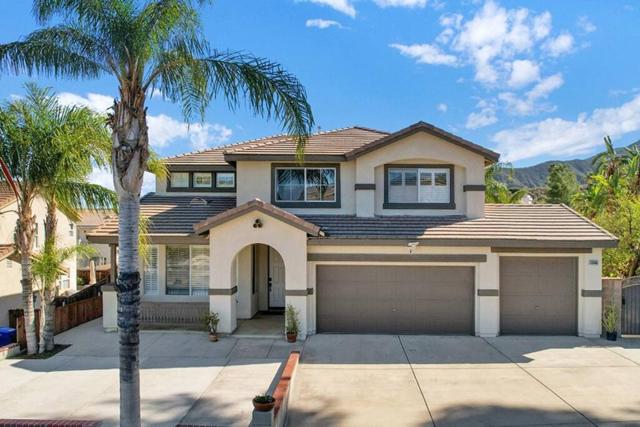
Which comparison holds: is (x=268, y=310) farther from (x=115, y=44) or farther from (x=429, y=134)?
(x=115, y=44)

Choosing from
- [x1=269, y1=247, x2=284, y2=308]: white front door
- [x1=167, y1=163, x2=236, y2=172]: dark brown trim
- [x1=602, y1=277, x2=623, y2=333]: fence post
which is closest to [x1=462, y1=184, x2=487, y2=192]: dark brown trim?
[x1=602, y1=277, x2=623, y2=333]: fence post

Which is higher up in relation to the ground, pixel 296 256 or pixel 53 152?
pixel 53 152

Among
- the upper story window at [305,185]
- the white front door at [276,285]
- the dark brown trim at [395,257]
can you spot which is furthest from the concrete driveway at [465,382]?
the upper story window at [305,185]

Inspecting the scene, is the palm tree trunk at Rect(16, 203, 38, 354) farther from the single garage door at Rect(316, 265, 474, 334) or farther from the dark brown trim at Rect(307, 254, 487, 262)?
the single garage door at Rect(316, 265, 474, 334)

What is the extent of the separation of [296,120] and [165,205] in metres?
9.59

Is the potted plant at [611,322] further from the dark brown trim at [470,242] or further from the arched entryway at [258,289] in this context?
the arched entryway at [258,289]

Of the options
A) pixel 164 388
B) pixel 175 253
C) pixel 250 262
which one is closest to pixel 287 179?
pixel 250 262

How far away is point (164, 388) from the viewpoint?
895 centimetres

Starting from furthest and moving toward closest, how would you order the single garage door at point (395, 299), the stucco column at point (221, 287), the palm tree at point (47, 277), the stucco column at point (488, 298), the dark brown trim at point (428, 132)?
1. the dark brown trim at point (428, 132)
2. the single garage door at point (395, 299)
3. the stucco column at point (488, 298)
4. the stucco column at point (221, 287)
5. the palm tree at point (47, 277)

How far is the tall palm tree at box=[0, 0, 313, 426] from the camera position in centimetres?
659

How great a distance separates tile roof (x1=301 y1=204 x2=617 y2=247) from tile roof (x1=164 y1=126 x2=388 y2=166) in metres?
2.54

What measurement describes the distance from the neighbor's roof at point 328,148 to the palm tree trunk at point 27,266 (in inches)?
242

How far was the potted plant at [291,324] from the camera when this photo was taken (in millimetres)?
12273

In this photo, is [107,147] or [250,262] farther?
[250,262]
